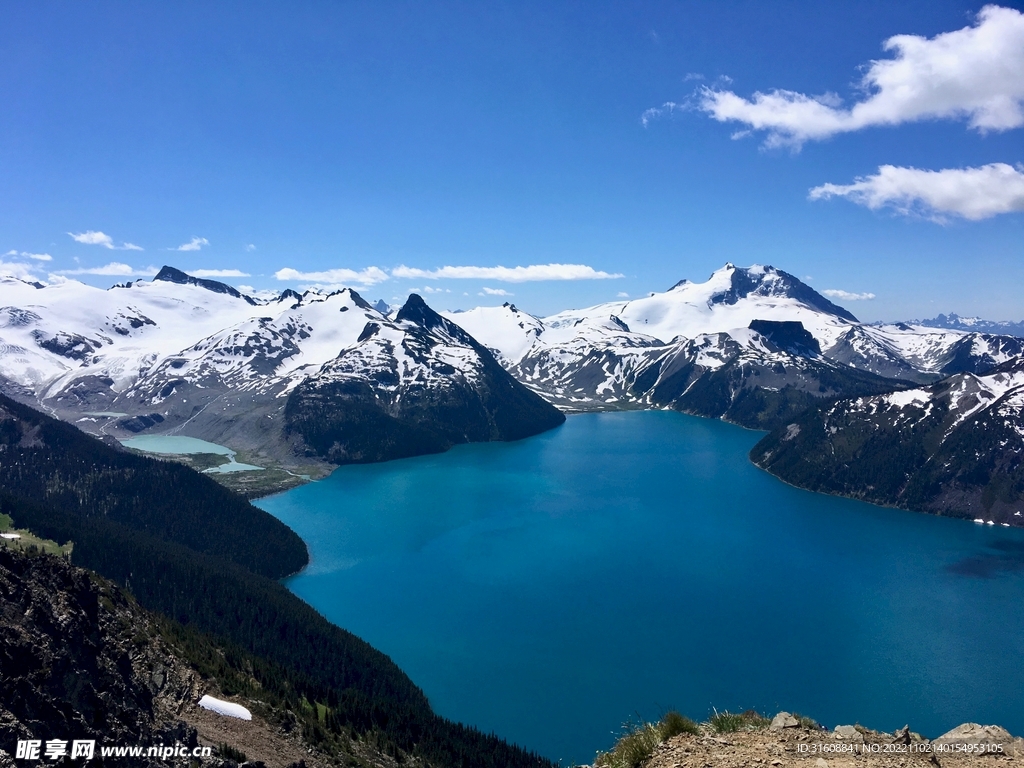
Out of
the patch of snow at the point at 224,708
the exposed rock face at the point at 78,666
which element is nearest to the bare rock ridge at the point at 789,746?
the exposed rock face at the point at 78,666

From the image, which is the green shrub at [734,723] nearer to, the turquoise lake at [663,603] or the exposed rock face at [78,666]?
the exposed rock face at [78,666]

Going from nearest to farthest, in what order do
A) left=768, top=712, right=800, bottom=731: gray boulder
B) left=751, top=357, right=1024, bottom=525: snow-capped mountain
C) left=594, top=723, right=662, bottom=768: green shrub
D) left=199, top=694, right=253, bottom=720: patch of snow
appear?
1. left=594, top=723, right=662, bottom=768: green shrub
2. left=768, top=712, right=800, bottom=731: gray boulder
3. left=199, top=694, right=253, bottom=720: patch of snow
4. left=751, top=357, right=1024, bottom=525: snow-capped mountain

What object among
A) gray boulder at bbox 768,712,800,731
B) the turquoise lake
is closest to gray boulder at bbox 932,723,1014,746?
gray boulder at bbox 768,712,800,731

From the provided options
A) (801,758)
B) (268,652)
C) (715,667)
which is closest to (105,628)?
(268,652)

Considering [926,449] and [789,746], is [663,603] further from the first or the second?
[926,449]

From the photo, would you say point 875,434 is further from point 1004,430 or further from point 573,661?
point 573,661

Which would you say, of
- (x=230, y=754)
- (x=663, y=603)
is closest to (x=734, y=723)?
(x=230, y=754)

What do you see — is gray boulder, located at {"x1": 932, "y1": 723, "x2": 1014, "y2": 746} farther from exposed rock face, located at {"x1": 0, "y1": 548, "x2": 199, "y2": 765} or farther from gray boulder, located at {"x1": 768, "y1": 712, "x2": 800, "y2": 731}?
exposed rock face, located at {"x1": 0, "y1": 548, "x2": 199, "y2": 765}
